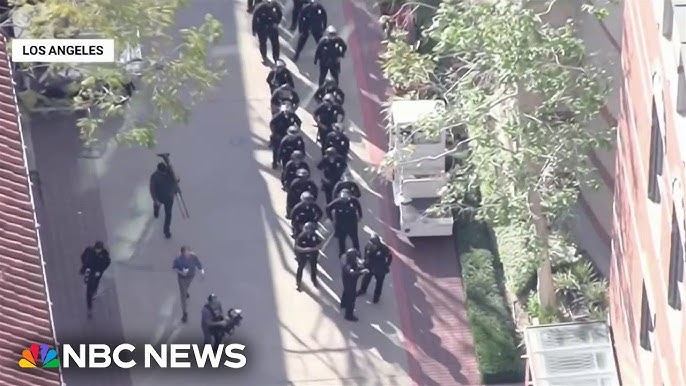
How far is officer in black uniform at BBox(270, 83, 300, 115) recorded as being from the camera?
106 feet

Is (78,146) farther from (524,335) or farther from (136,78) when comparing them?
(524,335)

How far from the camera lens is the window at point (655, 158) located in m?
23.0

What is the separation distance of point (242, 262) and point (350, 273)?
8.07 ft

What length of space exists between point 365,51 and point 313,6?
155cm

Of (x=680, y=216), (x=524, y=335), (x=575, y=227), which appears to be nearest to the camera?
(x=680, y=216)

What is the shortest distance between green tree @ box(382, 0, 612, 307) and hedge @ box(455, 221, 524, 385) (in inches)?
73.6

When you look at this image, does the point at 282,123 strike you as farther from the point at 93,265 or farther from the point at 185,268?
the point at 93,265

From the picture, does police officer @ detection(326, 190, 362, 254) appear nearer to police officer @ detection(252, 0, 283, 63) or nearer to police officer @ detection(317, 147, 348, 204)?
police officer @ detection(317, 147, 348, 204)

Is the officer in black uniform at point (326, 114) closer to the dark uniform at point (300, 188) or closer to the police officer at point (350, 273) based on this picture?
the dark uniform at point (300, 188)

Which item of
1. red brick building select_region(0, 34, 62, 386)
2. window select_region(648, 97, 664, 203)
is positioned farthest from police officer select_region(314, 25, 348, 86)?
window select_region(648, 97, 664, 203)

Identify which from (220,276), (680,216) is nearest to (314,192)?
(220,276)

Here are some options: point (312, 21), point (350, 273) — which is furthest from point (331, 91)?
point (350, 273)

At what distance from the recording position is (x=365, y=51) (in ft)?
116

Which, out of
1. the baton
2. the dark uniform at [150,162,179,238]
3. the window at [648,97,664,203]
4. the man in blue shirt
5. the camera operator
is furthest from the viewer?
the baton
